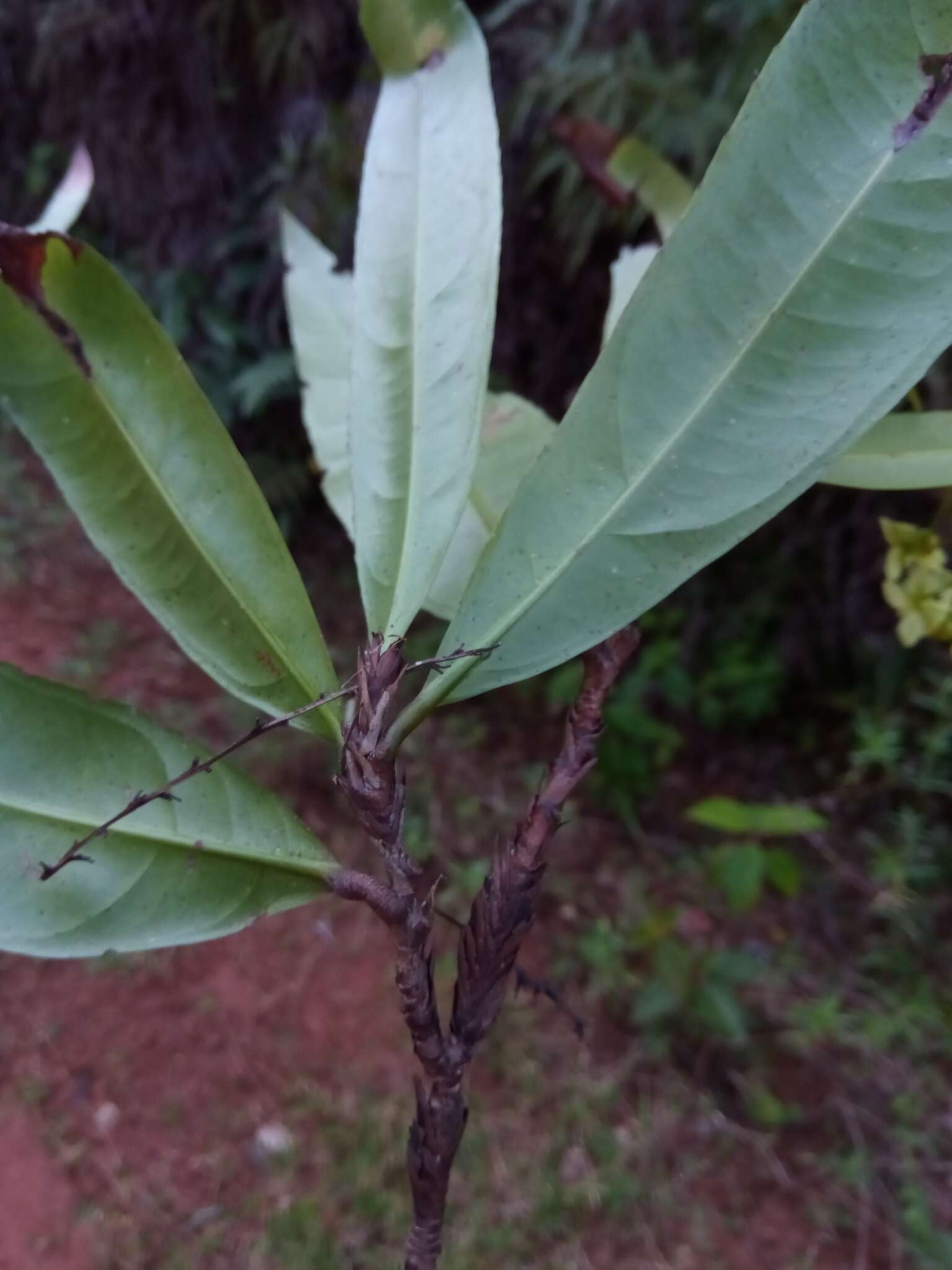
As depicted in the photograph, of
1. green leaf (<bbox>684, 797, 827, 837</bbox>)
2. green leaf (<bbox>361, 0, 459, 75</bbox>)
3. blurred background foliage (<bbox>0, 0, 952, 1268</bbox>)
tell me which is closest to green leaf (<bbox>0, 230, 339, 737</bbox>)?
green leaf (<bbox>361, 0, 459, 75</bbox>)

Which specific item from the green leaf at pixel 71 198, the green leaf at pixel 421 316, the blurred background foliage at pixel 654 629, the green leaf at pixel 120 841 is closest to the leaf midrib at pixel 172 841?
the green leaf at pixel 120 841

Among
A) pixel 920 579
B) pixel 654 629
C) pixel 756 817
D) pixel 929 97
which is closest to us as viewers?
pixel 929 97

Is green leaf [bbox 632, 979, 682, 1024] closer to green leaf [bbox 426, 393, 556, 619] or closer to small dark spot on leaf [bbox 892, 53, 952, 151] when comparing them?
green leaf [bbox 426, 393, 556, 619]

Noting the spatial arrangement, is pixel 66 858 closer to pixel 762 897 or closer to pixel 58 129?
pixel 762 897

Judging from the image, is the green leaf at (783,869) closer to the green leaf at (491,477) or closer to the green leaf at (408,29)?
the green leaf at (491,477)

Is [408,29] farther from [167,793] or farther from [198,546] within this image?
[167,793]

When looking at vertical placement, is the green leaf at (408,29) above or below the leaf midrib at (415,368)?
above

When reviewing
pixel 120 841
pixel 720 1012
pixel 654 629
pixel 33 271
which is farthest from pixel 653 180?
pixel 654 629
